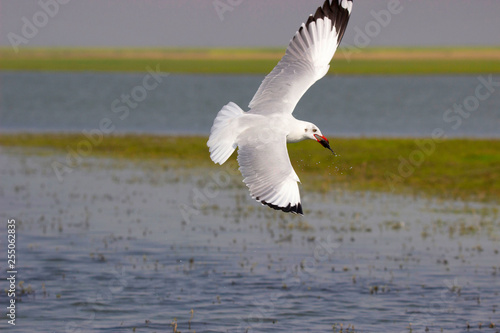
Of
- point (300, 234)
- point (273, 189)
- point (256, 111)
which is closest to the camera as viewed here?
point (273, 189)

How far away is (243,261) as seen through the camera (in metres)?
17.5

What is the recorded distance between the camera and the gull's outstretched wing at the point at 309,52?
474 inches

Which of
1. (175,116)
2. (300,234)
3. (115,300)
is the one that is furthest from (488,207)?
(175,116)

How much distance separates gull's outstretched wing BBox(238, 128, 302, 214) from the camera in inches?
423

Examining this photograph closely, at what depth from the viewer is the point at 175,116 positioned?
5881 cm

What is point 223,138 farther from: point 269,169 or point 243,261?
point 243,261

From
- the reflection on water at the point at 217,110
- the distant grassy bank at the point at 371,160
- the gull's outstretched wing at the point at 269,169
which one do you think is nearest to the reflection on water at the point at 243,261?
the distant grassy bank at the point at 371,160

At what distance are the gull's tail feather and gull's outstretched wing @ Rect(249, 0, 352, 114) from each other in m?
0.72

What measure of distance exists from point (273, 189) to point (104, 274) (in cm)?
651

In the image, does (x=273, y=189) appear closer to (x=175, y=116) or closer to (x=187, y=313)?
(x=187, y=313)

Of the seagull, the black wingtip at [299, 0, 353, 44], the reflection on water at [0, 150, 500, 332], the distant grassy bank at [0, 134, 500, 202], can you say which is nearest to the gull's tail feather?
the seagull

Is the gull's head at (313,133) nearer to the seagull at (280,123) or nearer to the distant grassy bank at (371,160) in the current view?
the seagull at (280,123)

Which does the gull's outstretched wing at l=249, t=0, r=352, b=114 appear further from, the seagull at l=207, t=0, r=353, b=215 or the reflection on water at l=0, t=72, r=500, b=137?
the reflection on water at l=0, t=72, r=500, b=137

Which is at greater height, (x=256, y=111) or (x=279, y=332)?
(x=256, y=111)
